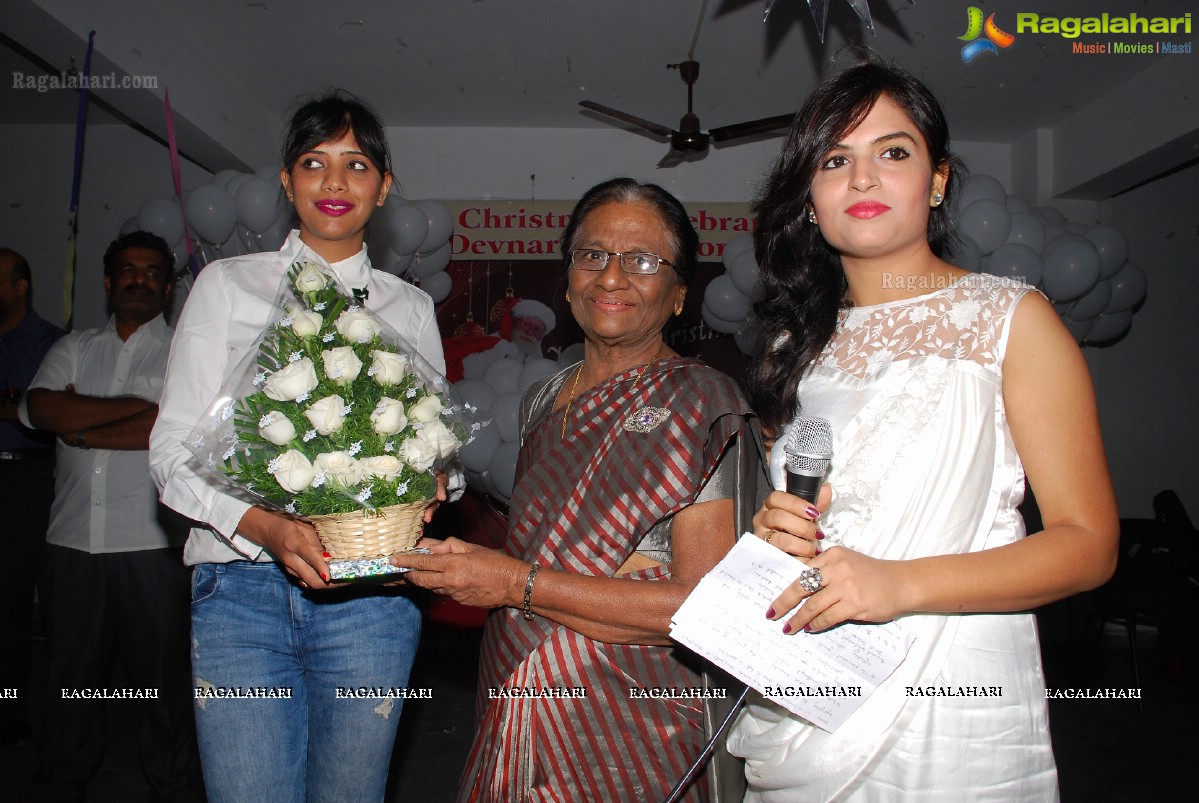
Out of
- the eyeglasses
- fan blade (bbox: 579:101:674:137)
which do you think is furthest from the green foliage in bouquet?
fan blade (bbox: 579:101:674:137)

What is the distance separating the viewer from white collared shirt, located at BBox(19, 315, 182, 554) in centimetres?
293

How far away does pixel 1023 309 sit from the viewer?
1.20 metres

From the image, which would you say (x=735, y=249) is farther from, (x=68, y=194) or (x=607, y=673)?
(x=68, y=194)

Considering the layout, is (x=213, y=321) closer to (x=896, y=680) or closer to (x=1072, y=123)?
(x=896, y=680)

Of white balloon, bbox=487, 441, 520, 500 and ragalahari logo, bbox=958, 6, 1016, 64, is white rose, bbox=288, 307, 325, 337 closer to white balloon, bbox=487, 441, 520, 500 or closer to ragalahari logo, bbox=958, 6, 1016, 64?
white balloon, bbox=487, 441, 520, 500

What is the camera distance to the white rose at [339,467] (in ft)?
4.26

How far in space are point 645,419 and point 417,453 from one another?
1.45ft

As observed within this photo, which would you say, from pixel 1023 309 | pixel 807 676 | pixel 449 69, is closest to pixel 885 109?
pixel 1023 309

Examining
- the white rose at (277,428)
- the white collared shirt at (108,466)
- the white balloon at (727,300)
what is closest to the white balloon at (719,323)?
the white balloon at (727,300)

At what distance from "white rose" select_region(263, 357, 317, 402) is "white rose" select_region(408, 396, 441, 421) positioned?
0.57 ft

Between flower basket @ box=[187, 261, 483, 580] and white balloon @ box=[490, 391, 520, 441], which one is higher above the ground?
white balloon @ box=[490, 391, 520, 441]

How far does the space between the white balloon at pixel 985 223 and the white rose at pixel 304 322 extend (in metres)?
4.62

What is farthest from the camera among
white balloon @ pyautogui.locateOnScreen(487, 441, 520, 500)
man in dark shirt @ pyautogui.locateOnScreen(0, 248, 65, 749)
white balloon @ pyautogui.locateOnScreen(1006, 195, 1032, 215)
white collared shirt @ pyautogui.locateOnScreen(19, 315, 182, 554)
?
white balloon @ pyautogui.locateOnScreen(1006, 195, 1032, 215)

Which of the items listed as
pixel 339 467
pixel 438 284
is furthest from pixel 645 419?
pixel 438 284
